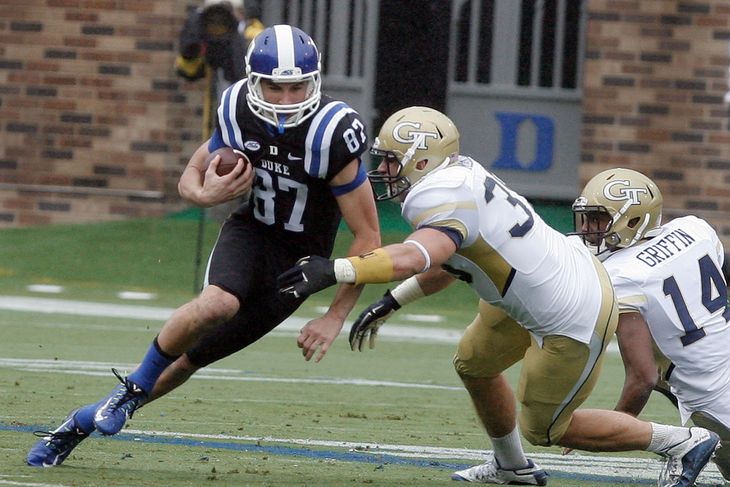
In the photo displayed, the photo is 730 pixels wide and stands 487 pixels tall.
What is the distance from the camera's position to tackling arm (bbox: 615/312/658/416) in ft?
18.4

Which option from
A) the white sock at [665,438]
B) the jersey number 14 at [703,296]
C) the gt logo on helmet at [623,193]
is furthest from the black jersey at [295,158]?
the white sock at [665,438]

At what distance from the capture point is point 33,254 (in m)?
13.7

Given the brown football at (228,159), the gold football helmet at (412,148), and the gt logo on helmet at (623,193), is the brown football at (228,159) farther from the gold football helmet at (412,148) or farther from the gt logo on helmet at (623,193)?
the gt logo on helmet at (623,193)

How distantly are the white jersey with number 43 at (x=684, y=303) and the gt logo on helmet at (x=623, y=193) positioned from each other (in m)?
0.19

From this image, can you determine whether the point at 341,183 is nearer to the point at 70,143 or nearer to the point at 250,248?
the point at 250,248

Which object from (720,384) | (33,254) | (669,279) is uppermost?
(669,279)

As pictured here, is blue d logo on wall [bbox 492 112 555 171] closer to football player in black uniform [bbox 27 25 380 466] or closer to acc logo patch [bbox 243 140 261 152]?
football player in black uniform [bbox 27 25 380 466]

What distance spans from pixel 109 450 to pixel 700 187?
9.53 metres

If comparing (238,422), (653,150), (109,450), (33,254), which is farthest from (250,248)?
(653,150)

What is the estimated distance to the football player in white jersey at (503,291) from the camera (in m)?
5.06

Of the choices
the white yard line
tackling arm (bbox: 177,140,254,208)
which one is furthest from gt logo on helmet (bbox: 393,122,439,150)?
the white yard line

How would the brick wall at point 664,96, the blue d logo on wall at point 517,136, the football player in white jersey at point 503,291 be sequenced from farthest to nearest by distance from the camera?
the blue d logo on wall at point 517,136
the brick wall at point 664,96
the football player in white jersey at point 503,291

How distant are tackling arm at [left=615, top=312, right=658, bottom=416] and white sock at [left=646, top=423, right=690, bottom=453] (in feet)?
0.49

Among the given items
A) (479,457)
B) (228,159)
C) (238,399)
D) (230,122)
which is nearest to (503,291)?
(228,159)
